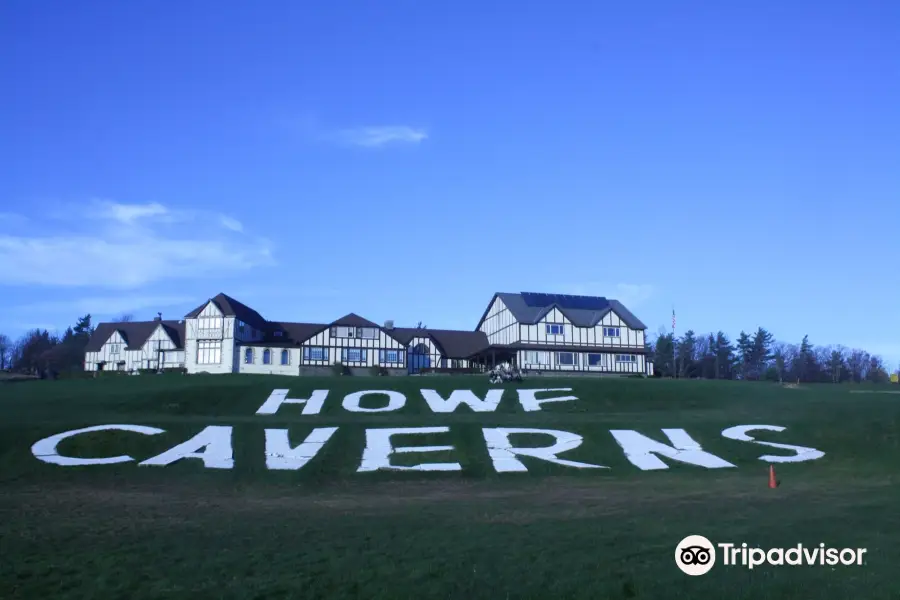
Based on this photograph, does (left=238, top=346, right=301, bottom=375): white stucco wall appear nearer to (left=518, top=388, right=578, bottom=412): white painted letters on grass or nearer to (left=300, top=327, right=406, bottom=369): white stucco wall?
(left=300, top=327, right=406, bottom=369): white stucco wall

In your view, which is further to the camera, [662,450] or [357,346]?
[357,346]

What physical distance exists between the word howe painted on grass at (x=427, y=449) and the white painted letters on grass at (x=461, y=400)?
7.09 meters

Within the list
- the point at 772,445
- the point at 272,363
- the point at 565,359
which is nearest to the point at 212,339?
the point at 272,363

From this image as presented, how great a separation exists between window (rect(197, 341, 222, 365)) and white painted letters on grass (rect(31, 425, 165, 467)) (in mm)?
54854

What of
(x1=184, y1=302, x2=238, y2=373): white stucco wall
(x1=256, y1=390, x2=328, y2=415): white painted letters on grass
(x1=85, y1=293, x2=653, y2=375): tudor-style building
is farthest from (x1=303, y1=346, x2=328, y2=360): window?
(x1=256, y1=390, x2=328, y2=415): white painted letters on grass

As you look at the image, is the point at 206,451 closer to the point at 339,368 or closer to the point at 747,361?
the point at 339,368

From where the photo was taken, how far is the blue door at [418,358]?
342 ft

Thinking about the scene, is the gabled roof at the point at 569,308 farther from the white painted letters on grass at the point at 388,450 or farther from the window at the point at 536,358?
the white painted letters on grass at the point at 388,450

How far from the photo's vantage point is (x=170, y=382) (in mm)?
63250

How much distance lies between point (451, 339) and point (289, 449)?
239 ft

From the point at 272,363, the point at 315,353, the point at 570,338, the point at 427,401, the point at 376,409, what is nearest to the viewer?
the point at 376,409

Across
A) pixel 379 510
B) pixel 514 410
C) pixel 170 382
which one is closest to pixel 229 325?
pixel 170 382

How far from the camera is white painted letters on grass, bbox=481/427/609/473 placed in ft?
116

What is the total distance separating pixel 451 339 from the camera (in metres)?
110
